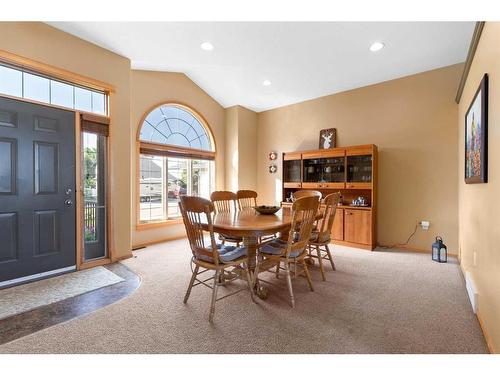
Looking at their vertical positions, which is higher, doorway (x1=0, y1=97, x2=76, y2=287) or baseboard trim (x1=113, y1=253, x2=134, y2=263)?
doorway (x1=0, y1=97, x2=76, y2=287)

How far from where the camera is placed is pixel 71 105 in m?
3.07

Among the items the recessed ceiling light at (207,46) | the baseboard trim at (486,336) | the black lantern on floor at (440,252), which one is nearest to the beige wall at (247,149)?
the recessed ceiling light at (207,46)

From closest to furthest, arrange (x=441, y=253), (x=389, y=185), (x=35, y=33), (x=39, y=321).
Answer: (x=39, y=321) < (x=35, y=33) < (x=441, y=253) < (x=389, y=185)

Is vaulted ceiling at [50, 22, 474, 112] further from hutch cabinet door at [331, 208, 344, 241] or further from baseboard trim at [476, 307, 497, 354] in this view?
baseboard trim at [476, 307, 497, 354]

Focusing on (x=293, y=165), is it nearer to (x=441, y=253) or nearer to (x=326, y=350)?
(x=441, y=253)

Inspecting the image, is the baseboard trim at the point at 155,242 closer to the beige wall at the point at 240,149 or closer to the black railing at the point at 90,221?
the black railing at the point at 90,221

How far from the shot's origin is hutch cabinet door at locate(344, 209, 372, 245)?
404 cm

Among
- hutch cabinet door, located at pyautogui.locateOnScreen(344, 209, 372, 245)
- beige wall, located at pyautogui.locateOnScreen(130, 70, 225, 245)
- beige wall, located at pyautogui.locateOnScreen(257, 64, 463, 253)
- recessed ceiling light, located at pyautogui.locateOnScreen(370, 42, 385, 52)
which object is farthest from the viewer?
beige wall, located at pyautogui.locateOnScreen(130, 70, 225, 245)

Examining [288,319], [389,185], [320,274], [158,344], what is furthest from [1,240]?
[389,185]

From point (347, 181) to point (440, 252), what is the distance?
1.72 metres

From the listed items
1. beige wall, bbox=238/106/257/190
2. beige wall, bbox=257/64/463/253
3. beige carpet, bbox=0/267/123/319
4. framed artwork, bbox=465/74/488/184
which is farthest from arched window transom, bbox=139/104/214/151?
framed artwork, bbox=465/74/488/184

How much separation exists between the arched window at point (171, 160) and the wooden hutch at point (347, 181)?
74.6 inches

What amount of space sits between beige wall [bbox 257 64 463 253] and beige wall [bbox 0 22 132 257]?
12.3 ft

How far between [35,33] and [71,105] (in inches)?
31.2
